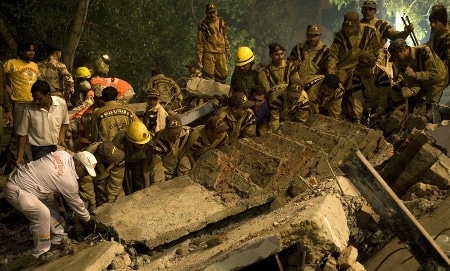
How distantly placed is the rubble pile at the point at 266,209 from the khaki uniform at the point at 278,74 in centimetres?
128

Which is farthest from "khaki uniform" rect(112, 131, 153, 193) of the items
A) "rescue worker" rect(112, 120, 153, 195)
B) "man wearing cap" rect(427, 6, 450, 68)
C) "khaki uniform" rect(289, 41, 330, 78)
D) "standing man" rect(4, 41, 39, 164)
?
"man wearing cap" rect(427, 6, 450, 68)

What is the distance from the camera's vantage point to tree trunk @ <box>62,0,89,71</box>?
11312 millimetres

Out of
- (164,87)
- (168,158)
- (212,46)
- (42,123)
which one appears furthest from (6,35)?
(168,158)

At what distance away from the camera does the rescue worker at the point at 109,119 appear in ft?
22.4

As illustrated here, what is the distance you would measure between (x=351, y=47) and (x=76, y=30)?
19.6 feet

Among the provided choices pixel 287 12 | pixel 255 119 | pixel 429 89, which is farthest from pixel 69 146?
pixel 287 12

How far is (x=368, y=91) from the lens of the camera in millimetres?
7781

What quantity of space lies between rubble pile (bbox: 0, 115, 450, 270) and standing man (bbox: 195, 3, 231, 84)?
13.3 ft

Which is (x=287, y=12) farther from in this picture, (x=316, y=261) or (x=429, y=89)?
(x=316, y=261)

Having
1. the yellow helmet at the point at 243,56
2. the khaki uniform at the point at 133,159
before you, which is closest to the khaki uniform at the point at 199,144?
the khaki uniform at the point at 133,159

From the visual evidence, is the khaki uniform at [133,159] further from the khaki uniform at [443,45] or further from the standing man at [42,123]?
the khaki uniform at [443,45]

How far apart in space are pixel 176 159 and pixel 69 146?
2.14m

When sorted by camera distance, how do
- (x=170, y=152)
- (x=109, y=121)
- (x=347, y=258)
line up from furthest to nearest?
(x=109, y=121) < (x=170, y=152) < (x=347, y=258)

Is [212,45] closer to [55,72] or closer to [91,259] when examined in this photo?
[55,72]
